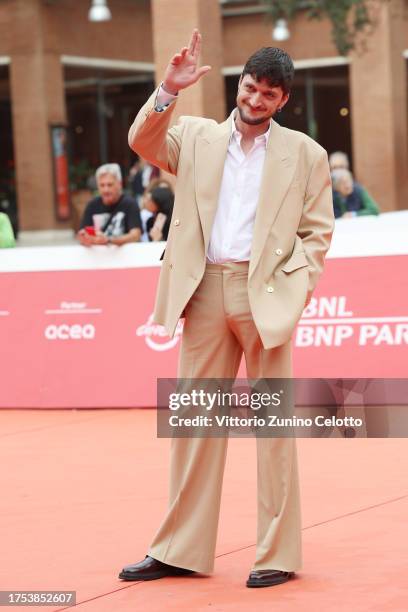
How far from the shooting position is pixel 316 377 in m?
10.2

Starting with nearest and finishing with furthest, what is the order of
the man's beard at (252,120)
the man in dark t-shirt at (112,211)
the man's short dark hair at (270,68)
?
the man's short dark hair at (270,68) → the man's beard at (252,120) → the man in dark t-shirt at (112,211)

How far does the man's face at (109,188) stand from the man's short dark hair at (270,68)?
255 inches

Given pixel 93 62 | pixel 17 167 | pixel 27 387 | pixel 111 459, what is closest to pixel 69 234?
pixel 17 167

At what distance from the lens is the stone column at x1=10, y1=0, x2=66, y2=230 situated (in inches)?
1144

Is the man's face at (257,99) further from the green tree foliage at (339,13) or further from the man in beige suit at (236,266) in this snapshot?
the green tree foliage at (339,13)

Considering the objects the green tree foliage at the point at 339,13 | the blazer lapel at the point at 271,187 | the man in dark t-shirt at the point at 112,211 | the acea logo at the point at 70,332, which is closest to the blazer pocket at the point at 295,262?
the blazer lapel at the point at 271,187

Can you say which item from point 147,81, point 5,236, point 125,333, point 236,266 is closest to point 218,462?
point 236,266

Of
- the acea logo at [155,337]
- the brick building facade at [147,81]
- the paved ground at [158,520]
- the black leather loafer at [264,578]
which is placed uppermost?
the brick building facade at [147,81]

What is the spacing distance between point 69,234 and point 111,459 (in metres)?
21.7

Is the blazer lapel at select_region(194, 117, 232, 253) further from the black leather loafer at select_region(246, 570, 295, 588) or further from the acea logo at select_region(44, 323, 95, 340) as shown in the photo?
the acea logo at select_region(44, 323, 95, 340)

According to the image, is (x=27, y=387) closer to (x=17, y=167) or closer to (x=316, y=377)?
(x=316, y=377)

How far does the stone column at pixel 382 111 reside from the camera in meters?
26.6

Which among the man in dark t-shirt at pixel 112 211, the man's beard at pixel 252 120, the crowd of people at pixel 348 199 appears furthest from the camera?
the crowd of people at pixel 348 199

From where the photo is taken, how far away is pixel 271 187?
17.2 feet
